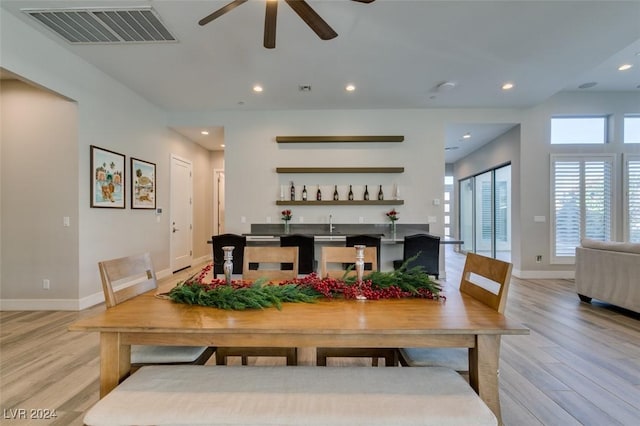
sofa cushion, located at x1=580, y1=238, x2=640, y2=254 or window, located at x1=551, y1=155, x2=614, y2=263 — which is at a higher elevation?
window, located at x1=551, y1=155, x2=614, y2=263

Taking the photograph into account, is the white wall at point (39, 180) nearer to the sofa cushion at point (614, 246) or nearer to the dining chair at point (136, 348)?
the dining chair at point (136, 348)

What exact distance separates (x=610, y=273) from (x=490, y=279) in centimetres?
314

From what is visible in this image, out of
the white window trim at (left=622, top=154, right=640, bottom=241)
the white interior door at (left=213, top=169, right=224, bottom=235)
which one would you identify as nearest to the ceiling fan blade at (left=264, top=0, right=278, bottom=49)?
the white interior door at (left=213, top=169, right=224, bottom=235)

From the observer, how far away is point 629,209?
16.3 ft

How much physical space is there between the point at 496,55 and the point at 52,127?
5.27 metres

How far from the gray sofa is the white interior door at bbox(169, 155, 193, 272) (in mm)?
6320

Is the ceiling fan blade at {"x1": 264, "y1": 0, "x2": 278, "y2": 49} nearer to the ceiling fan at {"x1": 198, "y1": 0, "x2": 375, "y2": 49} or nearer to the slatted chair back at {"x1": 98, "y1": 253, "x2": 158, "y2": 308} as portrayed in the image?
the ceiling fan at {"x1": 198, "y1": 0, "x2": 375, "y2": 49}

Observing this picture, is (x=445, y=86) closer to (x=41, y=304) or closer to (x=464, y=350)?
(x=464, y=350)

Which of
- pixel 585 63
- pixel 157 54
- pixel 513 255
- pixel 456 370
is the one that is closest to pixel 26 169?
pixel 157 54

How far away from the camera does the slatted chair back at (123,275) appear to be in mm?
1418

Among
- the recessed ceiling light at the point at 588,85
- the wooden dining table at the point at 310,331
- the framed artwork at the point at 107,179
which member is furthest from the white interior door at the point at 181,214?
the recessed ceiling light at the point at 588,85

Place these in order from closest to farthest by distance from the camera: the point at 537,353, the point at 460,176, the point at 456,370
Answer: the point at 456,370
the point at 537,353
the point at 460,176

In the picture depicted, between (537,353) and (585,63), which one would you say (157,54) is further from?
(585,63)

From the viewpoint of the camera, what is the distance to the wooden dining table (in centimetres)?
110
